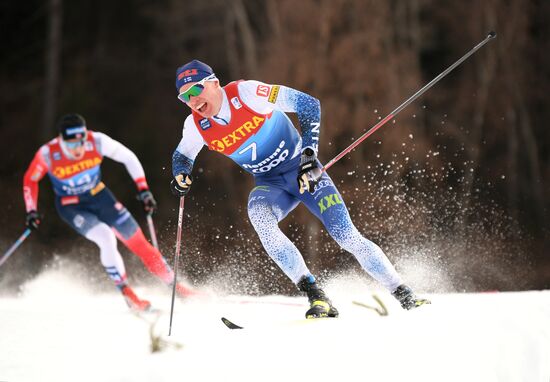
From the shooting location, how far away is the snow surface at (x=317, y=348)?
365 cm

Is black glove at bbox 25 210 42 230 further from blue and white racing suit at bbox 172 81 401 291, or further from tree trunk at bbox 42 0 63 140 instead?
tree trunk at bbox 42 0 63 140

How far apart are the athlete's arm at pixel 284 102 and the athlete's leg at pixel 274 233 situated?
1.46 ft

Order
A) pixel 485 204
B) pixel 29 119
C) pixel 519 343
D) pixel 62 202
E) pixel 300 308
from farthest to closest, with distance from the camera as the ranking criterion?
pixel 29 119 → pixel 485 204 → pixel 62 202 → pixel 300 308 → pixel 519 343

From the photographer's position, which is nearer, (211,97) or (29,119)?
(211,97)

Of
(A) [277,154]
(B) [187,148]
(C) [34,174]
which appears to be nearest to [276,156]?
(A) [277,154]

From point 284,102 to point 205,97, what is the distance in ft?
1.55

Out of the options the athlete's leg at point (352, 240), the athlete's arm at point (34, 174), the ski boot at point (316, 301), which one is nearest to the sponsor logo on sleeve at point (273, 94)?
the athlete's leg at point (352, 240)

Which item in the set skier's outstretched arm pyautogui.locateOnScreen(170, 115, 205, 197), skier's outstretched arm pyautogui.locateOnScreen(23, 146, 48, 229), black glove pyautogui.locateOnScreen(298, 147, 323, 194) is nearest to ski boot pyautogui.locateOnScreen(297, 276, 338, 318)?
black glove pyautogui.locateOnScreen(298, 147, 323, 194)

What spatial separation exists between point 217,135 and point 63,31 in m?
16.9

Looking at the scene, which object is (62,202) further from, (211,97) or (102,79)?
(102,79)

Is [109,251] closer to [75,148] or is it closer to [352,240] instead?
[75,148]

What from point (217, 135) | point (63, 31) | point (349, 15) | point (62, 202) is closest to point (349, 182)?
point (349, 15)

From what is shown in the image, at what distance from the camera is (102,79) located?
65.3 ft

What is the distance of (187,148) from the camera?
16.3 ft
